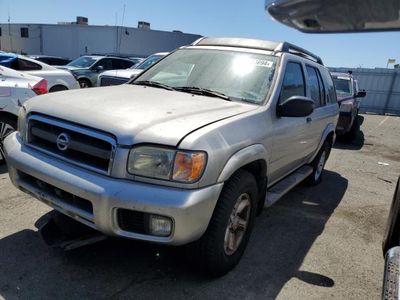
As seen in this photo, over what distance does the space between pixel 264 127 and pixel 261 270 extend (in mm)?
1228

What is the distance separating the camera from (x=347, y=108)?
31.8 ft

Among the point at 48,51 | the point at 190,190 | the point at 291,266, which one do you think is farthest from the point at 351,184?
the point at 48,51

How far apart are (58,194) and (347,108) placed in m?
8.56

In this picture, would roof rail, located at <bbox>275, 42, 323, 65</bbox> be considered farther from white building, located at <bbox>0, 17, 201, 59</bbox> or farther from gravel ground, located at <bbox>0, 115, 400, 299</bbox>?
white building, located at <bbox>0, 17, 201, 59</bbox>

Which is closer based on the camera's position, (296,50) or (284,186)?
(284,186)

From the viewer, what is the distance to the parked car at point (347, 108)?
9.73m

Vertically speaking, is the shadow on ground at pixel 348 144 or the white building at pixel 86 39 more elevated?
the white building at pixel 86 39

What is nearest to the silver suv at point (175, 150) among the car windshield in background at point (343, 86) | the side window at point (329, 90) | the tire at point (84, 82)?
the side window at point (329, 90)

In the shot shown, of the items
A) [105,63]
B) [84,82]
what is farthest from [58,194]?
[105,63]

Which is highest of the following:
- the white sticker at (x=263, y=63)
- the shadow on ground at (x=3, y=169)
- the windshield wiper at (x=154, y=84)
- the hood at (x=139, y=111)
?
the white sticker at (x=263, y=63)

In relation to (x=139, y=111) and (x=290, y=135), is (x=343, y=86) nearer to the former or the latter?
(x=290, y=135)

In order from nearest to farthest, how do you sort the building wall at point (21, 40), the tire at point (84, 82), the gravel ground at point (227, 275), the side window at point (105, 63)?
1. the gravel ground at point (227, 275)
2. the tire at point (84, 82)
3. the side window at point (105, 63)
4. the building wall at point (21, 40)

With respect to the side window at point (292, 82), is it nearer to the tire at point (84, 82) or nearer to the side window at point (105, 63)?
the tire at point (84, 82)

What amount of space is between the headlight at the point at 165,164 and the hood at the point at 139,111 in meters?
0.07
